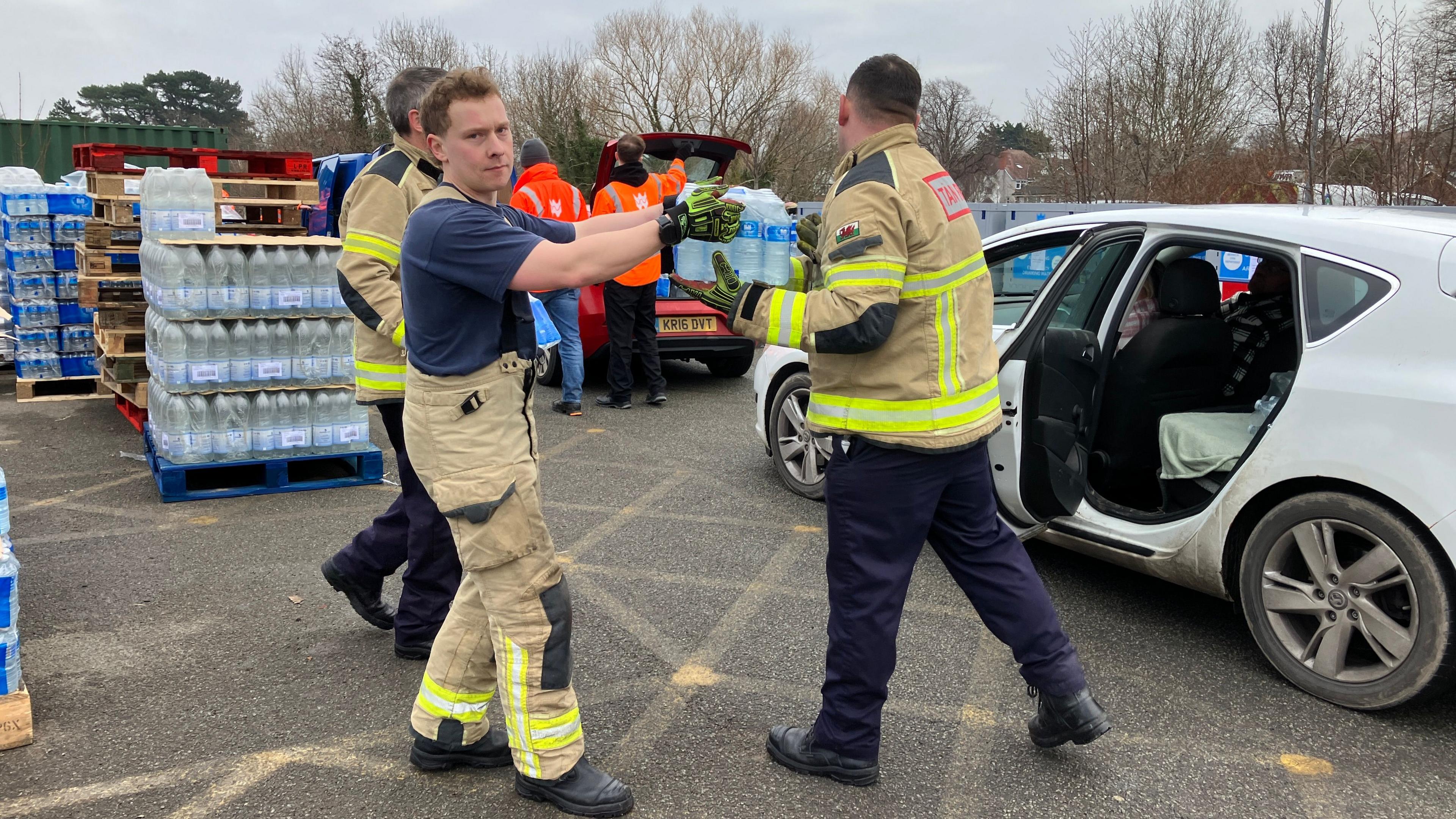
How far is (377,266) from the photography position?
3.57m

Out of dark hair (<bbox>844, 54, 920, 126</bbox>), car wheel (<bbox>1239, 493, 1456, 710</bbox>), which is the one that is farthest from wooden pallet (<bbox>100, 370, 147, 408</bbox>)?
car wheel (<bbox>1239, 493, 1456, 710</bbox>)

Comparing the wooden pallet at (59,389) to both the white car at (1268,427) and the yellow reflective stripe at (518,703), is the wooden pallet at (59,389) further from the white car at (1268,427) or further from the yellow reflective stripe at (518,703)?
the white car at (1268,427)

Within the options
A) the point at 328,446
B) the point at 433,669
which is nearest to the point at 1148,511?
the point at 433,669

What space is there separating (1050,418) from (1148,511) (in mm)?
758

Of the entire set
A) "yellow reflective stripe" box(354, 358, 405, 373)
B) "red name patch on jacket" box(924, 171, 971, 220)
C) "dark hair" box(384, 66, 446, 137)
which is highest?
"dark hair" box(384, 66, 446, 137)

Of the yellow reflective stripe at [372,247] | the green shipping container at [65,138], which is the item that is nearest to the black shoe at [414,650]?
the yellow reflective stripe at [372,247]

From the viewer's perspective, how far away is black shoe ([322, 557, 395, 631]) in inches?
152

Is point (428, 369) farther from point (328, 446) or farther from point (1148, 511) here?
point (328, 446)

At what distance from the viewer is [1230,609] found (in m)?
4.14

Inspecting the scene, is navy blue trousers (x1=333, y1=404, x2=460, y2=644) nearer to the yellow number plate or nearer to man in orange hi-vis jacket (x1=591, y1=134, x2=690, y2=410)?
man in orange hi-vis jacket (x1=591, y1=134, x2=690, y2=410)

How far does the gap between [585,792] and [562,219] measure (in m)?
5.68

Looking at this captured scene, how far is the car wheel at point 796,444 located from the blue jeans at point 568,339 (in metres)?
2.55

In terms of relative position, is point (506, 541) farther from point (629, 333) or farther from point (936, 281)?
point (629, 333)

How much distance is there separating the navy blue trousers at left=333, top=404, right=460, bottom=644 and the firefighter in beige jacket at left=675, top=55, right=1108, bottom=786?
1.32m
